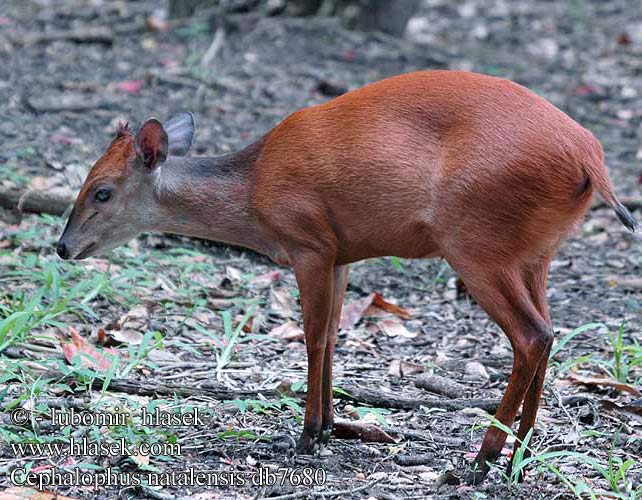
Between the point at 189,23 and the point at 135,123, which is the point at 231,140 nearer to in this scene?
the point at 135,123

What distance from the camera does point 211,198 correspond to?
15.7 ft

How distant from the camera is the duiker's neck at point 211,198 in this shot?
4.73m

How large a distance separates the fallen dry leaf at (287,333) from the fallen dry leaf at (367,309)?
1.00 ft

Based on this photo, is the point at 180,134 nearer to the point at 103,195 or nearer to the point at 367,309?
the point at 103,195

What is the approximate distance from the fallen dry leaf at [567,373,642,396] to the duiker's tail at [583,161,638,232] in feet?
4.08

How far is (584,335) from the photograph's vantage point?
6066mm

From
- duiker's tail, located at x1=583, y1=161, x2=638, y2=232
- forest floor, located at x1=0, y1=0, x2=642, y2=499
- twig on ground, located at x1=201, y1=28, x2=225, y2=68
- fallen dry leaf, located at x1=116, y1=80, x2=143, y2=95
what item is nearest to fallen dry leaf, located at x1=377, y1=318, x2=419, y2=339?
forest floor, located at x1=0, y1=0, x2=642, y2=499

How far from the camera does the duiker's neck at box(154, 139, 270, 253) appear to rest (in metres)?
4.73

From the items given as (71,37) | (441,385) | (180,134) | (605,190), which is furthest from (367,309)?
(71,37)

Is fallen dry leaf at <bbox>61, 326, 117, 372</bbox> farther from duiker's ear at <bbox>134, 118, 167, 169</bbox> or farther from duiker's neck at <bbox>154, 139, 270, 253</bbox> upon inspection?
duiker's ear at <bbox>134, 118, 167, 169</bbox>

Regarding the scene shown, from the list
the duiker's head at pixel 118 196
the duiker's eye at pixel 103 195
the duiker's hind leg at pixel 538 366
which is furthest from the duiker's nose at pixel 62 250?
the duiker's hind leg at pixel 538 366

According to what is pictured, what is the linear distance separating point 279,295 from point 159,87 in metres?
3.78

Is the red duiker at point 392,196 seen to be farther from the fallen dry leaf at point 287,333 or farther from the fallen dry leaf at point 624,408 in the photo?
the fallen dry leaf at point 287,333

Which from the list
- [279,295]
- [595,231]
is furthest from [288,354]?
[595,231]
